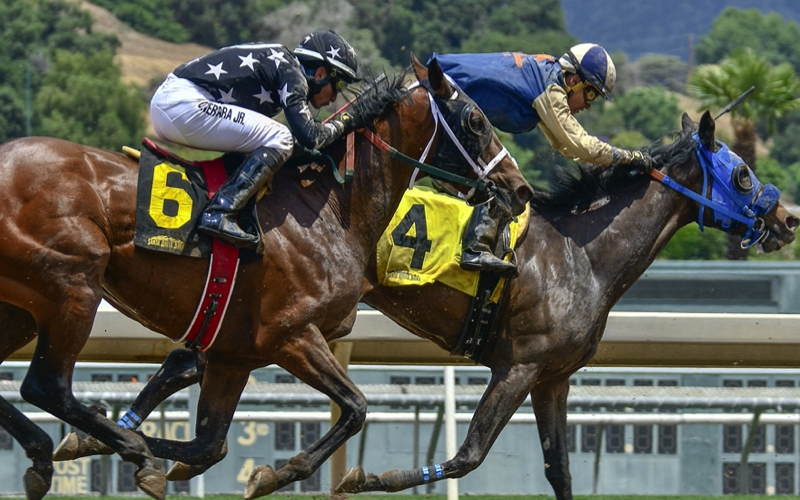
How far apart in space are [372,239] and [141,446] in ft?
4.33

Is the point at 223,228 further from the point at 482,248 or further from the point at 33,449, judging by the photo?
the point at 482,248

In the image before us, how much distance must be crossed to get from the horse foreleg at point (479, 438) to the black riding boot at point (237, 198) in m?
1.29

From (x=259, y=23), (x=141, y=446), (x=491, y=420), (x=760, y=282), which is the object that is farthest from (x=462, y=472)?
(x=259, y=23)

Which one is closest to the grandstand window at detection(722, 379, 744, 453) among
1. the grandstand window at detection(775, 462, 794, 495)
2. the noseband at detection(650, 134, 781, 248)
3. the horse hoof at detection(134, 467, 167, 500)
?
the grandstand window at detection(775, 462, 794, 495)

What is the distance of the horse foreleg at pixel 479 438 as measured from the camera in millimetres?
5465

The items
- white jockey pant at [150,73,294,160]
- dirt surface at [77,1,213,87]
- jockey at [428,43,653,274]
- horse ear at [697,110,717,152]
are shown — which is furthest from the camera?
dirt surface at [77,1,213,87]

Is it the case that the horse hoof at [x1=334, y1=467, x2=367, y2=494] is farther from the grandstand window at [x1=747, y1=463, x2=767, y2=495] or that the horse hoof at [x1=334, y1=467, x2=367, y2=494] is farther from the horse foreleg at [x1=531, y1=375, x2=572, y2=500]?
the grandstand window at [x1=747, y1=463, x2=767, y2=495]

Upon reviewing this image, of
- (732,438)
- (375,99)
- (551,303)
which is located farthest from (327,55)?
(732,438)

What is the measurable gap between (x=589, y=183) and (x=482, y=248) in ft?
2.74

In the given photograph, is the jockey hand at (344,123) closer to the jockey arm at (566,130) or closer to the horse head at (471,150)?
the horse head at (471,150)

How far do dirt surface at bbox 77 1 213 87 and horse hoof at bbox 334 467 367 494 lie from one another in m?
63.7

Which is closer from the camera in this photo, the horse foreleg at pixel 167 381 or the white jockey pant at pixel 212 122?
the white jockey pant at pixel 212 122

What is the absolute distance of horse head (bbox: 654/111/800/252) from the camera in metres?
6.09

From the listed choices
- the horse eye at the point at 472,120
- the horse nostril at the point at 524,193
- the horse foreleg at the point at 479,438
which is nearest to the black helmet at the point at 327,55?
the horse eye at the point at 472,120
